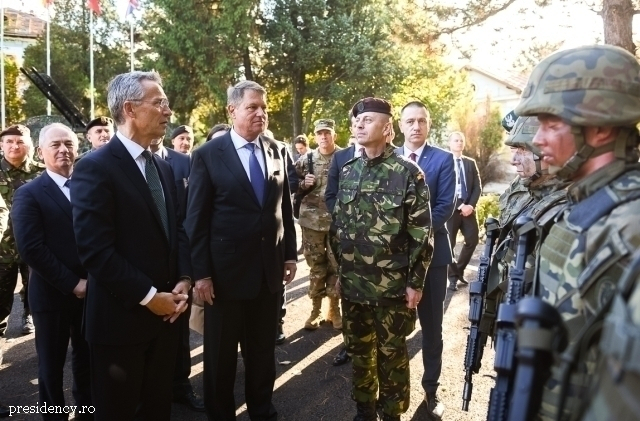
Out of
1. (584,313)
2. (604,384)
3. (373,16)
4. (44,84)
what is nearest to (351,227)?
(584,313)

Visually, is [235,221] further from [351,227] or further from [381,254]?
[381,254]

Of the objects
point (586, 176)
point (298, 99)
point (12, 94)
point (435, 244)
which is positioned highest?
point (12, 94)

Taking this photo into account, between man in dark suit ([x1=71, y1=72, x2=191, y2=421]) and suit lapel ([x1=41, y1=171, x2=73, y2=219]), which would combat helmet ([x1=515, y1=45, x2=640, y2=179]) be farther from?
suit lapel ([x1=41, y1=171, x2=73, y2=219])

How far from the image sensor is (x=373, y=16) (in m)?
22.6

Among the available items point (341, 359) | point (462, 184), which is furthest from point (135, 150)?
point (462, 184)

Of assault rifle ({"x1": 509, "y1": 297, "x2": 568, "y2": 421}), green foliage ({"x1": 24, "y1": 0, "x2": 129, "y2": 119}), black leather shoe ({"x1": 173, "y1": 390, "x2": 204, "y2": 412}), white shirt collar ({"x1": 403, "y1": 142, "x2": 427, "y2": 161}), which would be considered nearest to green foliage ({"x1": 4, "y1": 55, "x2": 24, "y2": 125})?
green foliage ({"x1": 24, "y1": 0, "x2": 129, "y2": 119})

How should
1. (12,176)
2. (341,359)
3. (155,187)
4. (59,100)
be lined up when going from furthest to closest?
(59,100)
(12,176)
(341,359)
(155,187)

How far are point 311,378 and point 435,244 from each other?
1.57 meters

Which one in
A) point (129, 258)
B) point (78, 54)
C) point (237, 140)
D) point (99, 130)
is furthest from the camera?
point (78, 54)

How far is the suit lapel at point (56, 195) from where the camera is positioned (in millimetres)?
3323

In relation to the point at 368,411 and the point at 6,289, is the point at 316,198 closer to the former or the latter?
the point at 368,411

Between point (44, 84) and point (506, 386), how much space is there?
849 inches

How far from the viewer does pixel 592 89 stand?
5.10 ft

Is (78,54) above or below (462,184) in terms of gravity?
above
